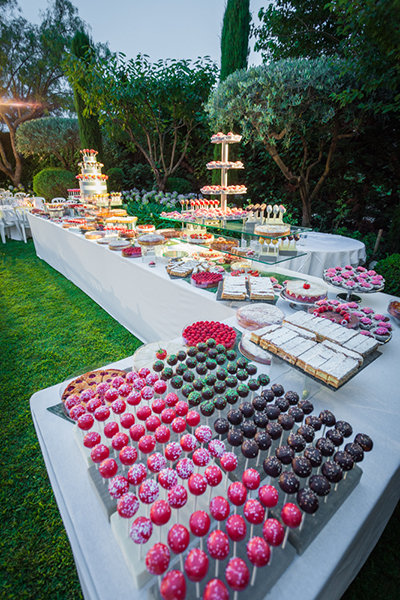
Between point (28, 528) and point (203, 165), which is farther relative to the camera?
point (203, 165)

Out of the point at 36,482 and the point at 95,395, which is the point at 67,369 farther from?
the point at 95,395

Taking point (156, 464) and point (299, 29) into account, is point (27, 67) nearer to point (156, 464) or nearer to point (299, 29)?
point (299, 29)

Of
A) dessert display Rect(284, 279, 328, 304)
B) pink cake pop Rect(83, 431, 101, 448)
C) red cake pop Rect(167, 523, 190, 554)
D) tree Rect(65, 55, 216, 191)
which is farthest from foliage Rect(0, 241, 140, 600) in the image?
tree Rect(65, 55, 216, 191)

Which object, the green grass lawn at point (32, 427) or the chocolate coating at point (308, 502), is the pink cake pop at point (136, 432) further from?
the green grass lawn at point (32, 427)

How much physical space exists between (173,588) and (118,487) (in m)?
0.29

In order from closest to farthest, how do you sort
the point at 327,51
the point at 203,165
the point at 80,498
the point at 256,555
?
the point at 256,555 → the point at 80,498 → the point at 327,51 → the point at 203,165

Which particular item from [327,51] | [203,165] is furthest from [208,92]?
[327,51]

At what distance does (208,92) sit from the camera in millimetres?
8406

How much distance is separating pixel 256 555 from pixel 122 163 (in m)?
14.4

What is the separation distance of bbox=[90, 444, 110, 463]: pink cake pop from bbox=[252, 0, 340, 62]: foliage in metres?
8.76

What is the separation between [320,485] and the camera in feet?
2.92

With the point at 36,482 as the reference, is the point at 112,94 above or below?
above

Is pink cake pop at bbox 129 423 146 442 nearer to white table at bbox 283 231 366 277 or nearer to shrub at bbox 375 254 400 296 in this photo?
white table at bbox 283 231 366 277

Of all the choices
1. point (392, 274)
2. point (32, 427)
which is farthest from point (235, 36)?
point (32, 427)
